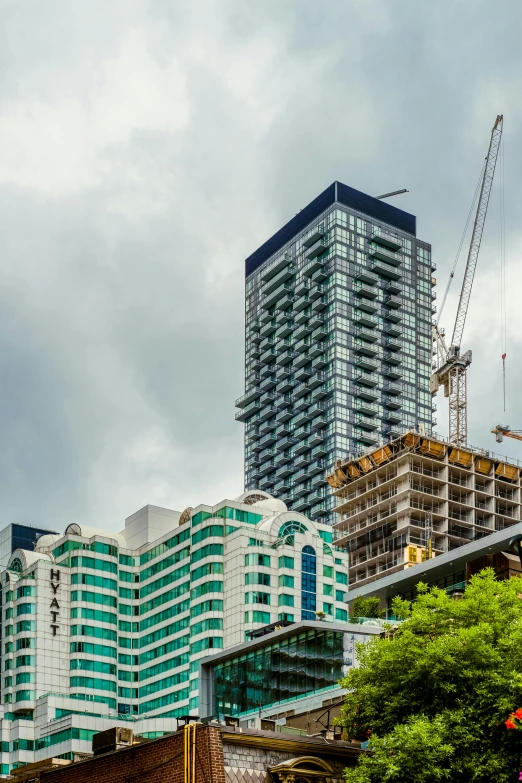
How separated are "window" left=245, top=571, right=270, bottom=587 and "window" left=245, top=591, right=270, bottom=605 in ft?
4.67

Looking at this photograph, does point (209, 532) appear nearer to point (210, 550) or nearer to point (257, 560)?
point (210, 550)

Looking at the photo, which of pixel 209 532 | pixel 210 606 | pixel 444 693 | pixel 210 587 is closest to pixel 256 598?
pixel 210 606

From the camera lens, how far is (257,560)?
17438cm

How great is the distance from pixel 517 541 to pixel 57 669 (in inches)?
6618

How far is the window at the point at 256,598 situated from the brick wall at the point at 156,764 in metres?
127

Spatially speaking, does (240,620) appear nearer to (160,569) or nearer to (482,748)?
(160,569)

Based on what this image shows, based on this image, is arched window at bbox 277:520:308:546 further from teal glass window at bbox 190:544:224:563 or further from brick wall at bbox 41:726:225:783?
brick wall at bbox 41:726:225:783

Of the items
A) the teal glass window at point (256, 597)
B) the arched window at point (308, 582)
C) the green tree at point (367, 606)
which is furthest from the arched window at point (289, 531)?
the green tree at point (367, 606)

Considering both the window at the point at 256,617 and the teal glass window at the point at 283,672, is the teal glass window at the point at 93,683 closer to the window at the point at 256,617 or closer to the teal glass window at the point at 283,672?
the window at the point at 256,617

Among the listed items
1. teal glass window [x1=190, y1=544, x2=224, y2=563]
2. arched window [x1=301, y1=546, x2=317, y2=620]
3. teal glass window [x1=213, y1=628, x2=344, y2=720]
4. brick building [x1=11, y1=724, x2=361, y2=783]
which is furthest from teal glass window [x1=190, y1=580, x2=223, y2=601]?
brick building [x1=11, y1=724, x2=361, y2=783]

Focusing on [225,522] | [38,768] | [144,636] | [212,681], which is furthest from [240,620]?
[38,768]

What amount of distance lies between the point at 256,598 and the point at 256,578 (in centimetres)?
284

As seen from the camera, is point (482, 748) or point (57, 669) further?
point (57, 669)

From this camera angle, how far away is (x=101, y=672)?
189m
